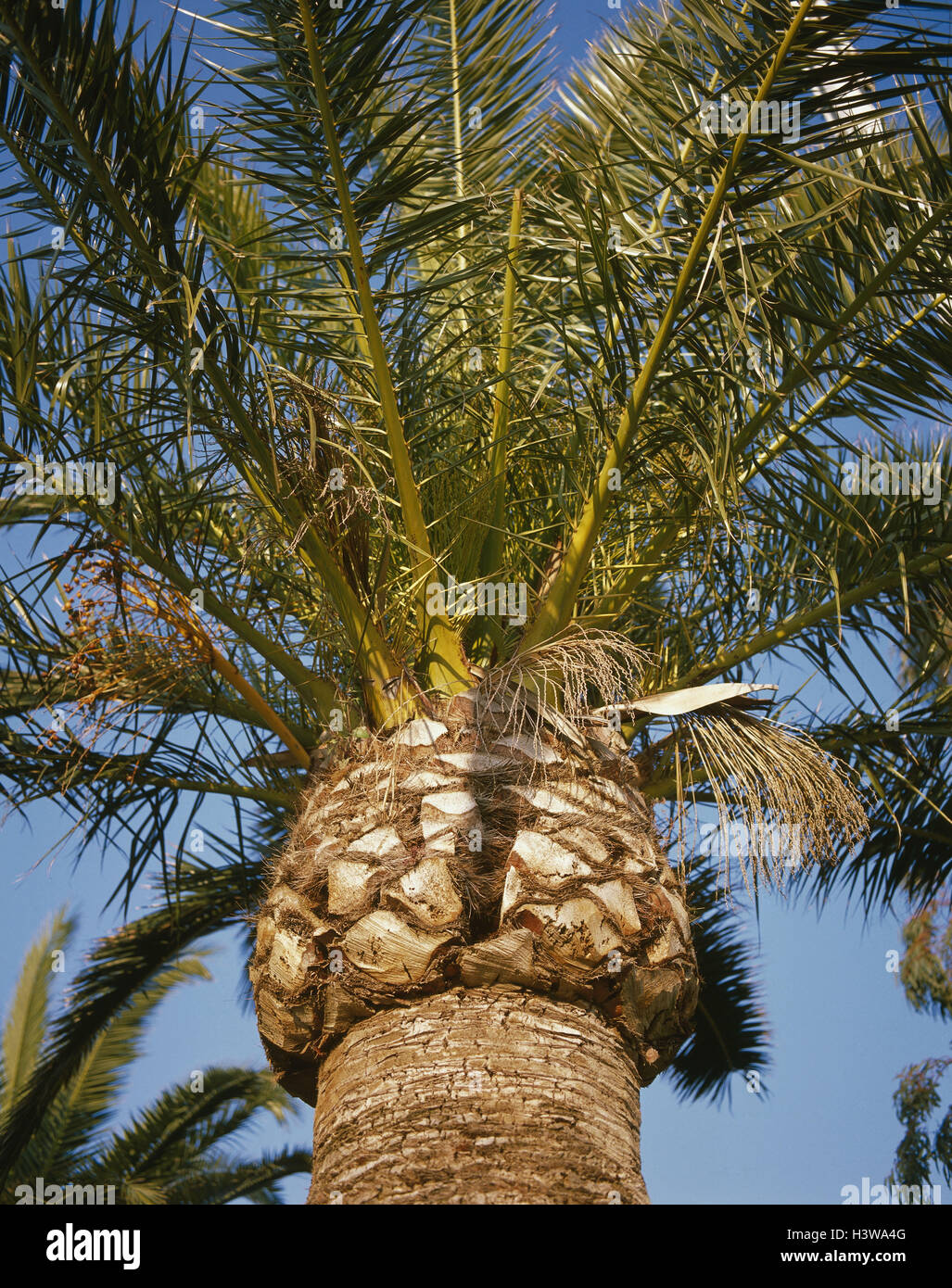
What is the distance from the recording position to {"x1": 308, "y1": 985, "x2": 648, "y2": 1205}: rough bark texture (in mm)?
3086

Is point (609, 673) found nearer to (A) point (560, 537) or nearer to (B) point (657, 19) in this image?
(A) point (560, 537)

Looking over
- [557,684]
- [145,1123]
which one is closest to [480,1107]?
[557,684]

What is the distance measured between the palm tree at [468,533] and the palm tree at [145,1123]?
14.0ft

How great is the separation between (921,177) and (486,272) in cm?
160

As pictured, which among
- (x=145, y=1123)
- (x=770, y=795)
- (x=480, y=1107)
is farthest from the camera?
(x=145, y=1123)

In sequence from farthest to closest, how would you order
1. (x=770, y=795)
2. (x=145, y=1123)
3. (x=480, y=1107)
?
(x=145, y=1123) < (x=770, y=795) < (x=480, y=1107)

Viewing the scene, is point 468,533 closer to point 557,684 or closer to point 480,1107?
point 557,684

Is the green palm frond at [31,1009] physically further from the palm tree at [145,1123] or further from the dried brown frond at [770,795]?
the dried brown frond at [770,795]

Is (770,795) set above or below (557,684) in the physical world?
below

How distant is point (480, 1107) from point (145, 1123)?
7.34 metres

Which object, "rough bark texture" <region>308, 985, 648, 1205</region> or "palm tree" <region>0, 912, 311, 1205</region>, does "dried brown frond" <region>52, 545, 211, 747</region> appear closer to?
"rough bark texture" <region>308, 985, 648, 1205</region>

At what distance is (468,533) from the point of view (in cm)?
441
